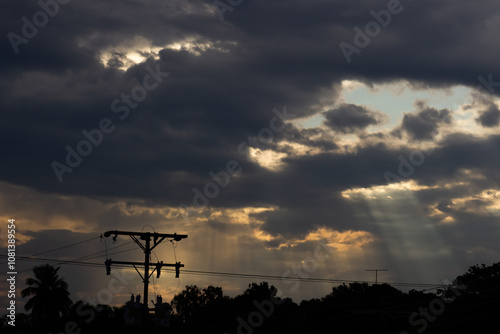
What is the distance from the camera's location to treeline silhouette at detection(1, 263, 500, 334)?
67312 millimetres

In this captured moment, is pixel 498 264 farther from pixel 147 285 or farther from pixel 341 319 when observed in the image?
pixel 147 285

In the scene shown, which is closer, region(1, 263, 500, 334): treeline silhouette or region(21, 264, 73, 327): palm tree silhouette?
region(1, 263, 500, 334): treeline silhouette

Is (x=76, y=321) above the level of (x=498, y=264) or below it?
below

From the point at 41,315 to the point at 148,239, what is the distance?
50.6 meters

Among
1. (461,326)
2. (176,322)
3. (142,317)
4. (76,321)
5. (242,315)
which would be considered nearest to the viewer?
(142,317)

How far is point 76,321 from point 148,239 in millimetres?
39715

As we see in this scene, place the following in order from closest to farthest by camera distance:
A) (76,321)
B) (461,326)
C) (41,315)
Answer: (461,326) < (76,321) < (41,315)

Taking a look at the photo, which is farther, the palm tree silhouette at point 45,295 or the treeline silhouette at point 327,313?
the palm tree silhouette at point 45,295

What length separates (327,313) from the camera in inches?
3282

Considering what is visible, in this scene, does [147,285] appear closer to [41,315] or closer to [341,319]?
[341,319]

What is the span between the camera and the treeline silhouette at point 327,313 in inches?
2650

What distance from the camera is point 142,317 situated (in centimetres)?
4025

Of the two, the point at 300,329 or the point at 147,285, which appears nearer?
the point at 147,285

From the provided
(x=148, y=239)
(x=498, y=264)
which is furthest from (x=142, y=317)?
(x=498, y=264)
